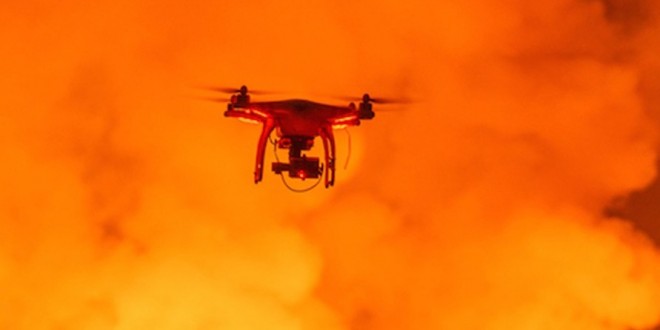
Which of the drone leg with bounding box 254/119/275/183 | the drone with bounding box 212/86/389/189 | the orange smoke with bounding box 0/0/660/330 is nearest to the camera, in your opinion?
the drone with bounding box 212/86/389/189

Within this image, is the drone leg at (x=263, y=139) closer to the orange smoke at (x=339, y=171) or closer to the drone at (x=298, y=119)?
the drone at (x=298, y=119)

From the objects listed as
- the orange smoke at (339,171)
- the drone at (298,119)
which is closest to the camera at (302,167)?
the drone at (298,119)

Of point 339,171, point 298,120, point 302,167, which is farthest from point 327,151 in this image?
point 339,171

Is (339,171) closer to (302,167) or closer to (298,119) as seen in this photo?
(302,167)

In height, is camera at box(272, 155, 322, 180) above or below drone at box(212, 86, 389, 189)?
below

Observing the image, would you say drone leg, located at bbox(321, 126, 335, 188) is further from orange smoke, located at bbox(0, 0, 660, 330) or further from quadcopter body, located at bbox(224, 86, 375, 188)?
orange smoke, located at bbox(0, 0, 660, 330)

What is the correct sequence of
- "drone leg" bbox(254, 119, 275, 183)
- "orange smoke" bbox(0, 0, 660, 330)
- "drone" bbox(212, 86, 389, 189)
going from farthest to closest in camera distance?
"orange smoke" bbox(0, 0, 660, 330), "drone leg" bbox(254, 119, 275, 183), "drone" bbox(212, 86, 389, 189)

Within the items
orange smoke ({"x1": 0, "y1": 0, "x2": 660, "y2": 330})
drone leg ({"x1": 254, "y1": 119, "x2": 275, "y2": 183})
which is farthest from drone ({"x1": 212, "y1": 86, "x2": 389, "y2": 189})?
orange smoke ({"x1": 0, "y1": 0, "x2": 660, "y2": 330})
